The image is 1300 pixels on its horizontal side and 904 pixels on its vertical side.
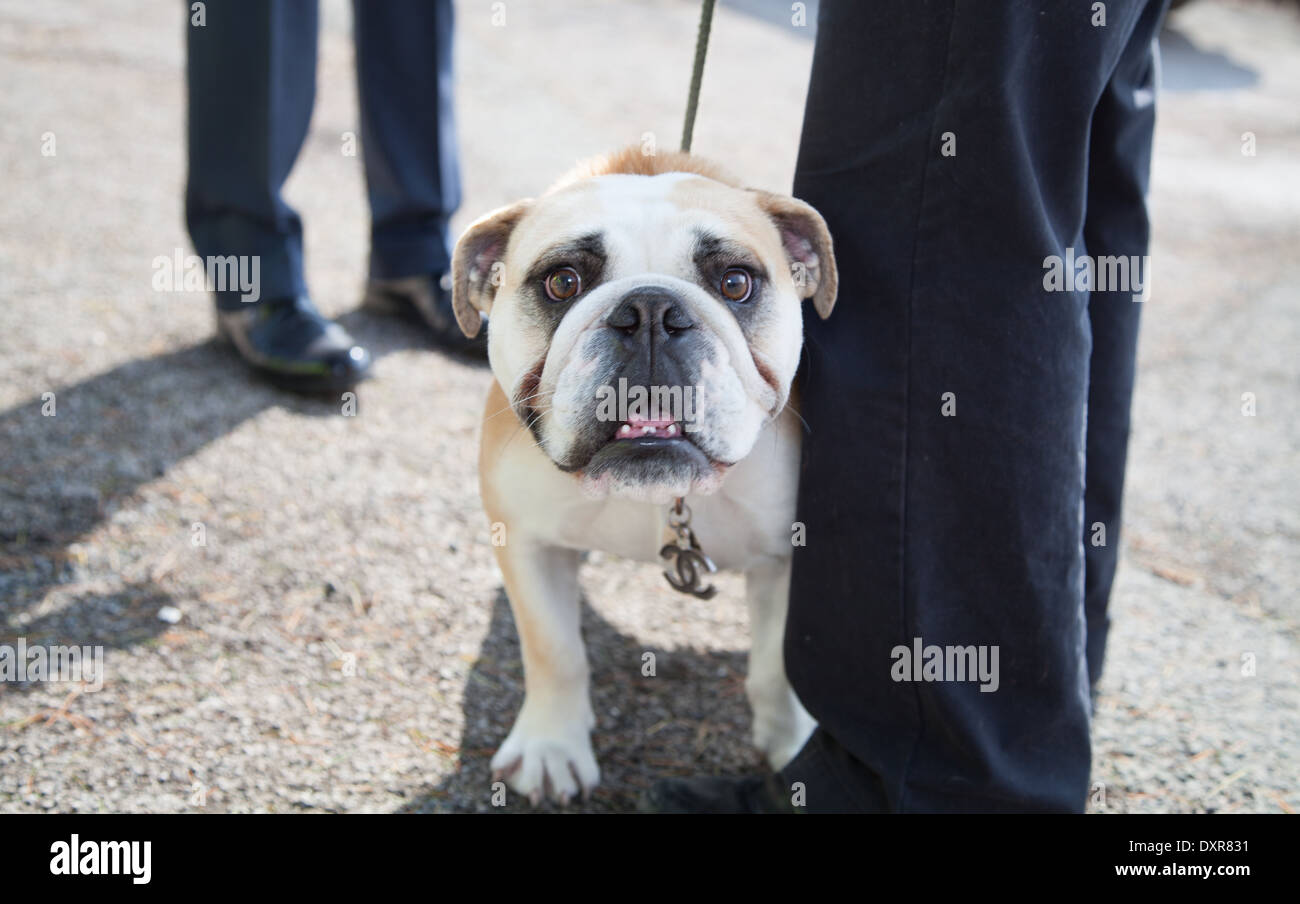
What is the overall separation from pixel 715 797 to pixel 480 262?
117 cm

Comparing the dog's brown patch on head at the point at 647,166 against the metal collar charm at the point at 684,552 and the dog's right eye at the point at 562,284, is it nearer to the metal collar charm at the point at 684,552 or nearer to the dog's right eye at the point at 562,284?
the dog's right eye at the point at 562,284

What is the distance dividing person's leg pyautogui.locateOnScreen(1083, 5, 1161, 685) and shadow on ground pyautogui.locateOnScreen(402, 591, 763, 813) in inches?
33.1

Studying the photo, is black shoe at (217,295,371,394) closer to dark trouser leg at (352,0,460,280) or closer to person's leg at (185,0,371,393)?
person's leg at (185,0,371,393)

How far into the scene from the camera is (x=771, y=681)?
2361 mm

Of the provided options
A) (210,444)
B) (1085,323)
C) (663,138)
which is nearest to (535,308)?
(1085,323)

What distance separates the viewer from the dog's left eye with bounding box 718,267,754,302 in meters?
1.98

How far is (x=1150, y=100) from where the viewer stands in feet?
7.16

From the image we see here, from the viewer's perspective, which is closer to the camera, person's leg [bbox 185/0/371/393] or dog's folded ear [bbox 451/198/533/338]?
dog's folded ear [bbox 451/198/533/338]

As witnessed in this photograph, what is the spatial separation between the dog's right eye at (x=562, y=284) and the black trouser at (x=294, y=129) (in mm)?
2001

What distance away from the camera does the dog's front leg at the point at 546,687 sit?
227 cm

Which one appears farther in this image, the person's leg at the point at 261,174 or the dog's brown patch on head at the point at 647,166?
the person's leg at the point at 261,174

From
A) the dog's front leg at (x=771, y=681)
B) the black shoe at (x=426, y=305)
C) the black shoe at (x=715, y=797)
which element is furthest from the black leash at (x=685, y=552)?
the black shoe at (x=426, y=305)

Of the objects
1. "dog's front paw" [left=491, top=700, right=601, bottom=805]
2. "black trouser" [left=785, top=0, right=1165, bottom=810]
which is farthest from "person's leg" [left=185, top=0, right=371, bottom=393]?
"black trouser" [left=785, top=0, right=1165, bottom=810]
